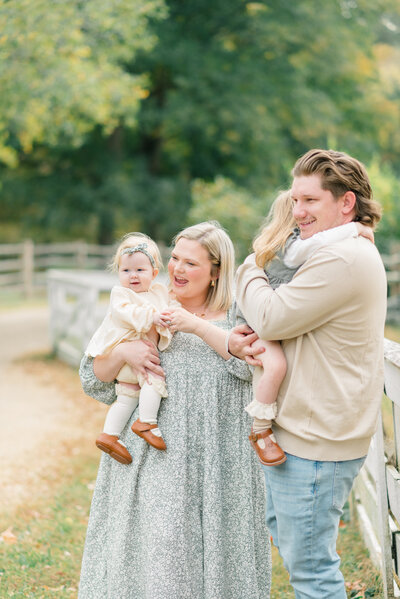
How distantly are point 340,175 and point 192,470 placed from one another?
1298mm

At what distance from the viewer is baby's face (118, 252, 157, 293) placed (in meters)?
2.93

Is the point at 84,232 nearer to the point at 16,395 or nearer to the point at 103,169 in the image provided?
the point at 103,169

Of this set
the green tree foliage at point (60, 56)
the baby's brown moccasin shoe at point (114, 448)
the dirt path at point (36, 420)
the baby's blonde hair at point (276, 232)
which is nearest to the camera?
the baby's blonde hair at point (276, 232)

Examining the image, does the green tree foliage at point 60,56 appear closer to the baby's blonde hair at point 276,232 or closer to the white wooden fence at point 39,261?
the white wooden fence at point 39,261

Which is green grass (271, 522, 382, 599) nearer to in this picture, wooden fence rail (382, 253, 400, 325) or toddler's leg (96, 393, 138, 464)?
toddler's leg (96, 393, 138, 464)

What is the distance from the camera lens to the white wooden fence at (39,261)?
1958 centimetres

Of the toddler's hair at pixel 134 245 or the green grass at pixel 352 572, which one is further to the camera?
the green grass at pixel 352 572

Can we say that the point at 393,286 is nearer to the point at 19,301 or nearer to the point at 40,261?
the point at 19,301

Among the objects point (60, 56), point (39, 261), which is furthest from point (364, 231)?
point (39, 261)

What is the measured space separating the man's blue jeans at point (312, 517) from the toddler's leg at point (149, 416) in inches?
21.9

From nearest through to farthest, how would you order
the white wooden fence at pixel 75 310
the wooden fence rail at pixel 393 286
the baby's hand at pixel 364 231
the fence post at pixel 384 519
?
the baby's hand at pixel 364 231 → the fence post at pixel 384 519 → the white wooden fence at pixel 75 310 → the wooden fence rail at pixel 393 286

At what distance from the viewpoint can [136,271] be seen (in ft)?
9.66

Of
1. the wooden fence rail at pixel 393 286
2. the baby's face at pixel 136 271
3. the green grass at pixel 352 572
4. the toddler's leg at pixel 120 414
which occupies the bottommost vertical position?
the wooden fence rail at pixel 393 286

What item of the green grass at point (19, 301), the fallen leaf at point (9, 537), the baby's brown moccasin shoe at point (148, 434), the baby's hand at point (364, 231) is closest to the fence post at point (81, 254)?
the green grass at point (19, 301)
